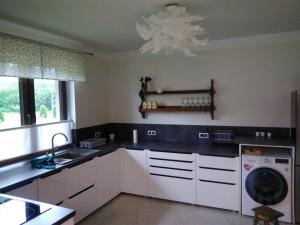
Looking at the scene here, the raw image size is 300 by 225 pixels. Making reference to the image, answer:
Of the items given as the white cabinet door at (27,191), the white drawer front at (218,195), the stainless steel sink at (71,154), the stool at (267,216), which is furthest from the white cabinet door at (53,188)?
the stool at (267,216)

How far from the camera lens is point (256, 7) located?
2.29 m

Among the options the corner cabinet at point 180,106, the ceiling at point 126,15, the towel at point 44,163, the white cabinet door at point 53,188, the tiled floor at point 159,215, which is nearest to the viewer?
the ceiling at point 126,15

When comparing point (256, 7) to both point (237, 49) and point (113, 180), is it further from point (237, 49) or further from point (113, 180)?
point (113, 180)

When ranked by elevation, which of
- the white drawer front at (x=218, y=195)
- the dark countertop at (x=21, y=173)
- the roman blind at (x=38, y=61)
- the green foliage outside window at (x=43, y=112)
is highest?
the roman blind at (x=38, y=61)

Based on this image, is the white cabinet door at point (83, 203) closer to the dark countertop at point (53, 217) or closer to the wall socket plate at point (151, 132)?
the wall socket plate at point (151, 132)

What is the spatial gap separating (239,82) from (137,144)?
1759 millimetres

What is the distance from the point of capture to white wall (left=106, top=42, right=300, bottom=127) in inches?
130

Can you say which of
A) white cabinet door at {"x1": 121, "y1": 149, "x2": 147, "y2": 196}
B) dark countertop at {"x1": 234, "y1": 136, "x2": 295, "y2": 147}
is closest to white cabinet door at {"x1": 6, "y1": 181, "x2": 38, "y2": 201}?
white cabinet door at {"x1": 121, "y1": 149, "x2": 147, "y2": 196}

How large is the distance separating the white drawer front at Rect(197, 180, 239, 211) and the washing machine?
0.11 metres

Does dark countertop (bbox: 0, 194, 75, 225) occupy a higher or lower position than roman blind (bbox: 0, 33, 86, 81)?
lower

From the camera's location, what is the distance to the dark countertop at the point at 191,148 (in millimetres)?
3192

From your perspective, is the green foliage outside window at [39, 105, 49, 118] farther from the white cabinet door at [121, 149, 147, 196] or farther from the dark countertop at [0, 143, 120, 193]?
the white cabinet door at [121, 149, 147, 196]

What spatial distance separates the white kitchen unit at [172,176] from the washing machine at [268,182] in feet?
2.20

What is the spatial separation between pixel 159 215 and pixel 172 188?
43 centimetres
